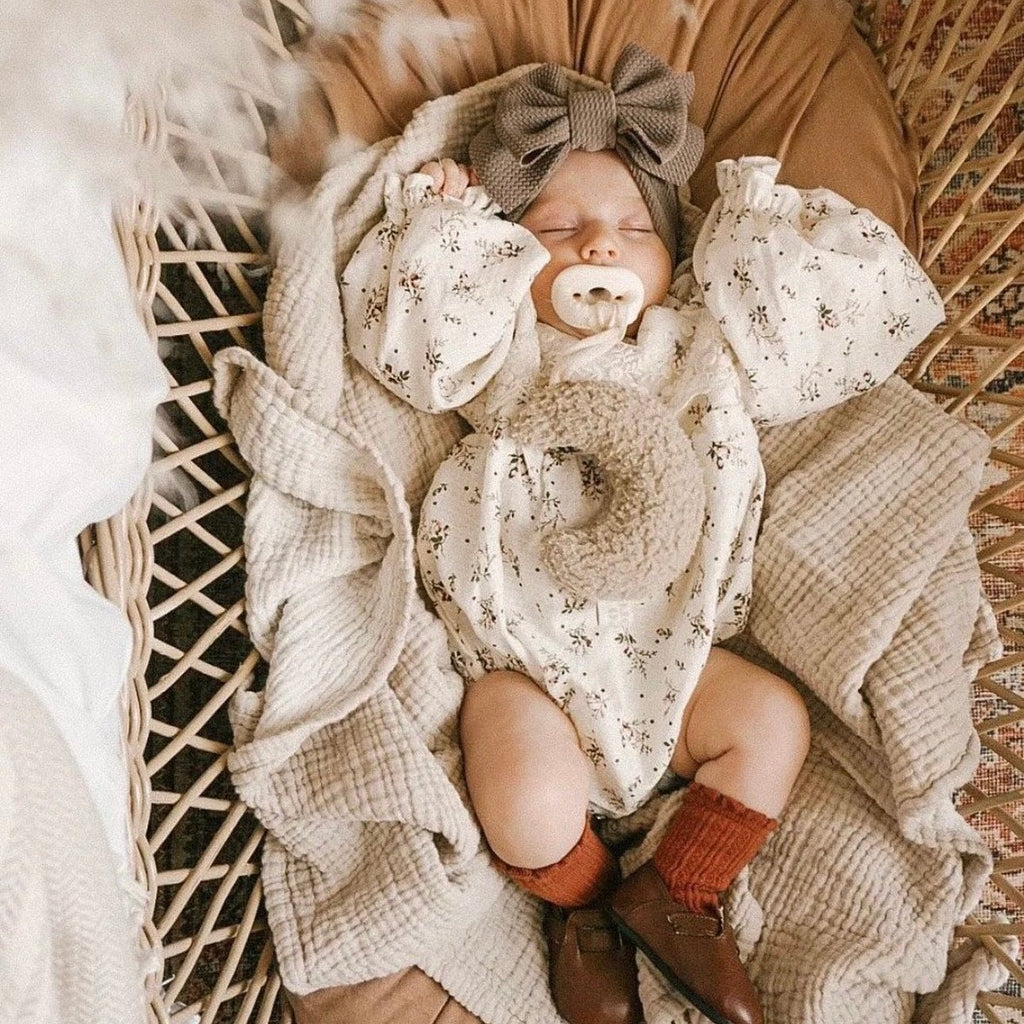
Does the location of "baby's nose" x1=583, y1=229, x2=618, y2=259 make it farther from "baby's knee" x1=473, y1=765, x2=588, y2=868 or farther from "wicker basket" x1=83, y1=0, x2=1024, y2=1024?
"baby's knee" x1=473, y1=765, x2=588, y2=868

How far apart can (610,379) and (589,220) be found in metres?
0.17

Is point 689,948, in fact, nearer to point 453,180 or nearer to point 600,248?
point 600,248

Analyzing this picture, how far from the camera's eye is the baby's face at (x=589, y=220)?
1.08 meters

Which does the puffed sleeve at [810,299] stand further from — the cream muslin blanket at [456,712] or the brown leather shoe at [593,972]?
the brown leather shoe at [593,972]

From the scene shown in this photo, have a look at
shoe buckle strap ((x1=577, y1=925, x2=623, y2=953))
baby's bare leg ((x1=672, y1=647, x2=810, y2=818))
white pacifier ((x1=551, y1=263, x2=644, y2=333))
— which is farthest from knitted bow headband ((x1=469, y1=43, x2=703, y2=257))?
shoe buckle strap ((x1=577, y1=925, x2=623, y2=953))

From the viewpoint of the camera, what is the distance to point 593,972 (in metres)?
0.99

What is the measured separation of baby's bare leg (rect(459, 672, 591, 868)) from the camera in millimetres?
950

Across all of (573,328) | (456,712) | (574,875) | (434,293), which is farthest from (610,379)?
(574,875)

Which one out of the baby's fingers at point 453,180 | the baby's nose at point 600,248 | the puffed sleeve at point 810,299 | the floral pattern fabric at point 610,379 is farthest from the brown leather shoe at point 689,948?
the baby's fingers at point 453,180

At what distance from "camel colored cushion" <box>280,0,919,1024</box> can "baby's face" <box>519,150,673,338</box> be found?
0.44 feet

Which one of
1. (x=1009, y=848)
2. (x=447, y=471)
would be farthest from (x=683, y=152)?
(x=1009, y=848)

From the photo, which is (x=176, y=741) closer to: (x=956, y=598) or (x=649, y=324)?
(x=649, y=324)

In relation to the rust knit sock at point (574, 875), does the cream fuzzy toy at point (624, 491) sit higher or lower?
higher

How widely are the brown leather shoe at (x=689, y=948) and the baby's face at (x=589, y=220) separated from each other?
21.0 inches
